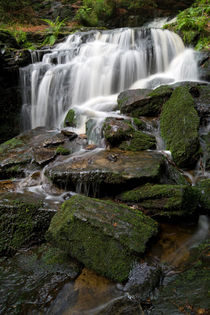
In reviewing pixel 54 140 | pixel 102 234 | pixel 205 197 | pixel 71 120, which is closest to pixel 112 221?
pixel 102 234

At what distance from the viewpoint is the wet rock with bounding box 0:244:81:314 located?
7.17ft

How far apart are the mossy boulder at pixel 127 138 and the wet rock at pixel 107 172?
0.95 ft

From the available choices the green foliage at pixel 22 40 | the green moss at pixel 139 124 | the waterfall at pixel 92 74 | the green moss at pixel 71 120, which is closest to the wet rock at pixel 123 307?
the green moss at pixel 139 124

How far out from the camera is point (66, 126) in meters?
6.63

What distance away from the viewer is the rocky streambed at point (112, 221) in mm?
2205

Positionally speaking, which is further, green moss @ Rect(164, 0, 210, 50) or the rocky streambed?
green moss @ Rect(164, 0, 210, 50)

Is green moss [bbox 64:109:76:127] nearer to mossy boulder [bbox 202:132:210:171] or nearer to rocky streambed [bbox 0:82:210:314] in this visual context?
rocky streambed [bbox 0:82:210:314]

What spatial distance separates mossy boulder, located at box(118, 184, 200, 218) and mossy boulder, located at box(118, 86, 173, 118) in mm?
2715

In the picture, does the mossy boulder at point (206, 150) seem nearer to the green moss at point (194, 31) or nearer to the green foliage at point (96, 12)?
the green moss at point (194, 31)

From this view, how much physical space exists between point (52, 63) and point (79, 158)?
5.58 m

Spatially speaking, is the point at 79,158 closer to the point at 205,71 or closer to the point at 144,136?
the point at 144,136

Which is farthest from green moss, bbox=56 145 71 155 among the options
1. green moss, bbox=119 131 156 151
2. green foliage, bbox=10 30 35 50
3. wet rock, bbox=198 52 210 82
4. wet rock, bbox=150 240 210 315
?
green foliage, bbox=10 30 35 50

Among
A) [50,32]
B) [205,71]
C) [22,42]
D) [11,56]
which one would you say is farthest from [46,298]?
[50,32]

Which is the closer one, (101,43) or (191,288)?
(191,288)
